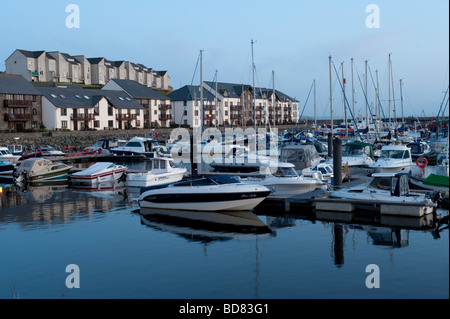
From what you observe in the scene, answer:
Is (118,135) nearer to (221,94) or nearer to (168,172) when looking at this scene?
(221,94)

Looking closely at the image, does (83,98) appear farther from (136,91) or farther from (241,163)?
(241,163)

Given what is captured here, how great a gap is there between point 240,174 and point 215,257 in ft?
63.7

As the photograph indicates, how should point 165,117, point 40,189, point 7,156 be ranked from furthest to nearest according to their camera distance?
point 165,117 → point 7,156 → point 40,189

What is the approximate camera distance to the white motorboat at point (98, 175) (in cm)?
3594

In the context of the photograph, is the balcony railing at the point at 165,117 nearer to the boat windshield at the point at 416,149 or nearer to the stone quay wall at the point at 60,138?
the stone quay wall at the point at 60,138

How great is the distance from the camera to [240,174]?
36938 mm

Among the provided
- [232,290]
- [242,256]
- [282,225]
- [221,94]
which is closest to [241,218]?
[282,225]

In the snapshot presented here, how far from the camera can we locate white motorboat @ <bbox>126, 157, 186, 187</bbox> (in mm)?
33906

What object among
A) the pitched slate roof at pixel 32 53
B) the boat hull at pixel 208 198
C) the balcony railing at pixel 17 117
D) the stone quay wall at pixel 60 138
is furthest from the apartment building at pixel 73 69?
the boat hull at pixel 208 198

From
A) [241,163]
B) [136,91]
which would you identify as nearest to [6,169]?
[241,163]

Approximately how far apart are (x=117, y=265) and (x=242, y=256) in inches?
177

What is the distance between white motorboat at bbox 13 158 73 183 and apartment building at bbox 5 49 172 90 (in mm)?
80261

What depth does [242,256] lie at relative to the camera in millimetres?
Result: 17828

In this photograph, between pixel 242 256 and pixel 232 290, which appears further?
pixel 242 256
